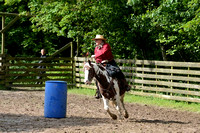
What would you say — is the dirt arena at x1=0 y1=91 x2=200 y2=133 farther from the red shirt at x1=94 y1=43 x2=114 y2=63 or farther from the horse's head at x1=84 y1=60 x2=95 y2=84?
the red shirt at x1=94 y1=43 x2=114 y2=63

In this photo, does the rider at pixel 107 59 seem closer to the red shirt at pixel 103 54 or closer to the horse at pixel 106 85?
the red shirt at pixel 103 54

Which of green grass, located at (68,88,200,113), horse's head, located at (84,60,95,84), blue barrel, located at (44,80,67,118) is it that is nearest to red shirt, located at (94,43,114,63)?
horse's head, located at (84,60,95,84)

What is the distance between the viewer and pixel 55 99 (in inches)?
419

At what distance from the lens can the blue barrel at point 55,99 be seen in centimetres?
A: 1060

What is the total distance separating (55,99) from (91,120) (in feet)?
3.61

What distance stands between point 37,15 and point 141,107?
8.26 m

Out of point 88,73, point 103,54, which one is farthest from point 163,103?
point 88,73

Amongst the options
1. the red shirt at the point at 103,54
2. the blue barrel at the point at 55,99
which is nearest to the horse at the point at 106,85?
the red shirt at the point at 103,54

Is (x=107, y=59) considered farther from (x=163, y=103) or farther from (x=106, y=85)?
(x=163, y=103)

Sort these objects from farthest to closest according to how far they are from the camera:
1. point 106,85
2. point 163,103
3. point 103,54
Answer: point 163,103 < point 103,54 < point 106,85

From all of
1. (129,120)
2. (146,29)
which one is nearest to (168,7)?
(146,29)

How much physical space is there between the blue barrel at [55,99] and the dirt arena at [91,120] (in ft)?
0.70

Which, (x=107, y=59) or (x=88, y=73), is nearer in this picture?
(x=88, y=73)

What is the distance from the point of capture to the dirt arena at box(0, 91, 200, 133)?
9039 mm
